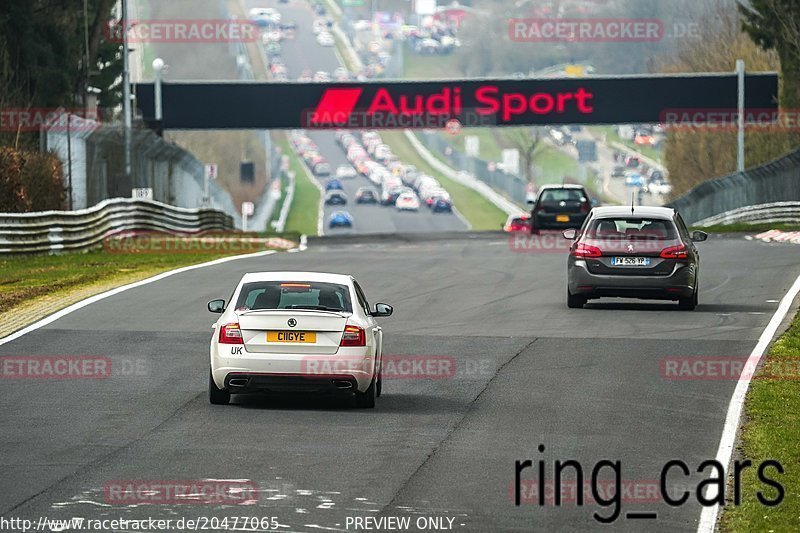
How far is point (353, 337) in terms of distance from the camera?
14.4m

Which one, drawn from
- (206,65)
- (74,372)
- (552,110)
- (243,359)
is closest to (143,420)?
(243,359)

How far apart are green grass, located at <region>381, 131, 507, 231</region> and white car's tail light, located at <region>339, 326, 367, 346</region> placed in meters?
79.2

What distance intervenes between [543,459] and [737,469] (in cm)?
137

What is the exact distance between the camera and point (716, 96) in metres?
64.4

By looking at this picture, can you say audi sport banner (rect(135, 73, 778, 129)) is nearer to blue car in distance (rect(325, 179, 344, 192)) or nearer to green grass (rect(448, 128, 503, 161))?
blue car in distance (rect(325, 179, 344, 192))

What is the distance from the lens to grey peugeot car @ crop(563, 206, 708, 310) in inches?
902

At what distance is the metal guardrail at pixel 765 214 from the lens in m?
46.8

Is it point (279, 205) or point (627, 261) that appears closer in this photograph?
point (627, 261)

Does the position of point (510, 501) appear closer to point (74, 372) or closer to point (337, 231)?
point (74, 372)

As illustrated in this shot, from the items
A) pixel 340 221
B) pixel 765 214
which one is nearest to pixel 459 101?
pixel 765 214

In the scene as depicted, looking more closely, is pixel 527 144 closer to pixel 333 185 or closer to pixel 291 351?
pixel 333 185

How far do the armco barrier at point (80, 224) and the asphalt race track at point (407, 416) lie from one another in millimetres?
7116

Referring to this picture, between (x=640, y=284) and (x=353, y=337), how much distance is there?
928cm

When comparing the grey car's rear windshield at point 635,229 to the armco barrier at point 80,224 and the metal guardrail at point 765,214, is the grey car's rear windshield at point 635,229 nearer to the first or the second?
the armco barrier at point 80,224
